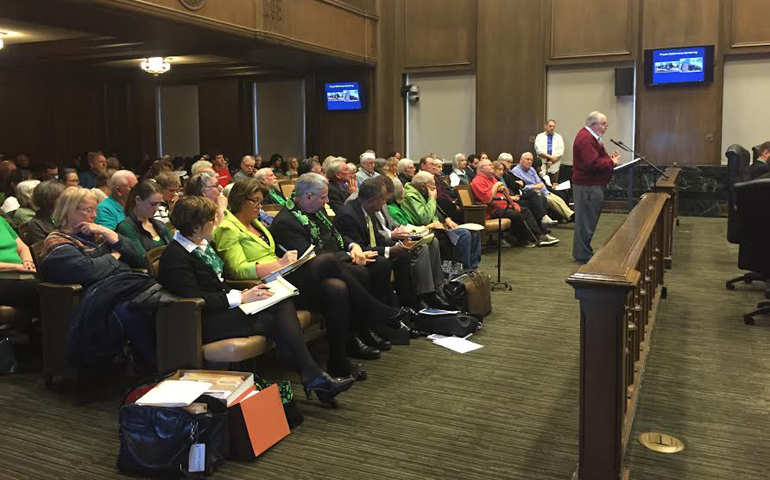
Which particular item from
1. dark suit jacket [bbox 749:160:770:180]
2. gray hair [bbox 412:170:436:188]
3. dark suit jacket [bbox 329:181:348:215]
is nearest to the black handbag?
dark suit jacket [bbox 329:181:348:215]

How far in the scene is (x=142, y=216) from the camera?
4027 mm

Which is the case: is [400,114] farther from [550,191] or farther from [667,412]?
[667,412]

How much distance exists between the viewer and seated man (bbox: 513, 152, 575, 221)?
30.2ft

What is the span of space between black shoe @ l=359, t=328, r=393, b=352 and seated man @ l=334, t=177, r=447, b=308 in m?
0.51

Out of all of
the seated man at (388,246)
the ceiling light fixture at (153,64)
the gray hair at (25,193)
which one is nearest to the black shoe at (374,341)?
the seated man at (388,246)

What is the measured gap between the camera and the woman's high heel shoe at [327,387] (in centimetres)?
330

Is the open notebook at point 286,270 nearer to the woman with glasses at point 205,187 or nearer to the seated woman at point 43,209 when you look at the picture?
the woman with glasses at point 205,187

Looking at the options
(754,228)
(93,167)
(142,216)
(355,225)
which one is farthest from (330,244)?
(93,167)

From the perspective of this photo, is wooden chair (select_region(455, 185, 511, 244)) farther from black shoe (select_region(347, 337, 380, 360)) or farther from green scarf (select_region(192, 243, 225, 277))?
green scarf (select_region(192, 243, 225, 277))

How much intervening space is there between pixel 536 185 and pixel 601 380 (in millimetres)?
7022

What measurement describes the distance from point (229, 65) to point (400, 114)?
330 cm

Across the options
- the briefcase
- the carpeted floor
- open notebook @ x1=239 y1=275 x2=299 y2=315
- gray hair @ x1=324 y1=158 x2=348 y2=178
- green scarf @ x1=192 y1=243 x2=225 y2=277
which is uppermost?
gray hair @ x1=324 y1=158 x2=348 y2=178

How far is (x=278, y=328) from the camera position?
332cm

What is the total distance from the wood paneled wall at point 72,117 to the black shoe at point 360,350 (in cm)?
1083
